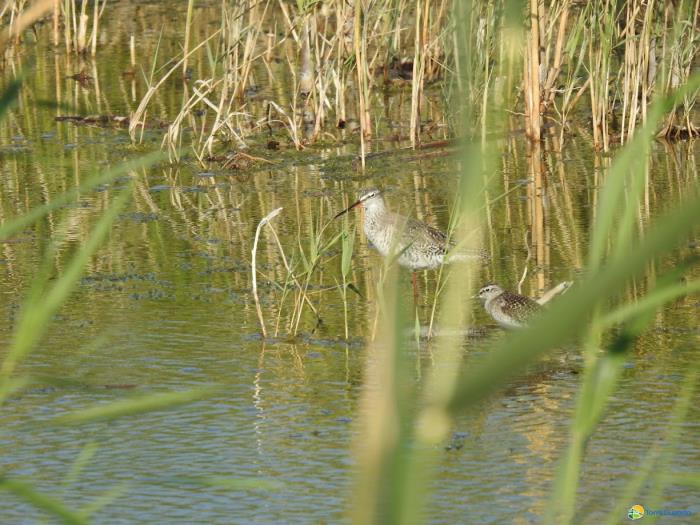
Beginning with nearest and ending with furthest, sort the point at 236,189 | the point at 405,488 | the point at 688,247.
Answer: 1. the point at 405,488
2. the point at 688,247
3. the point at 236,189

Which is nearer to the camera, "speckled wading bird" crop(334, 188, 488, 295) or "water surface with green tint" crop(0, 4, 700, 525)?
"water surface with green tint" crop(0, 4, 700, 525)

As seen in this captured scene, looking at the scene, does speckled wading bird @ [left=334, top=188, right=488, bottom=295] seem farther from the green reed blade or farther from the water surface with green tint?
the green reed blade

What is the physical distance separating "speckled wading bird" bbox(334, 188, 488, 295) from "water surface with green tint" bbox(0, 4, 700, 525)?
7.7 inches

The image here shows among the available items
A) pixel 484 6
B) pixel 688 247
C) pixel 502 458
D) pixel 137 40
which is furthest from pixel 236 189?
pixel 137 40

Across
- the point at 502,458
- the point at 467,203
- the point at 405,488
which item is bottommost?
the point at 502,458

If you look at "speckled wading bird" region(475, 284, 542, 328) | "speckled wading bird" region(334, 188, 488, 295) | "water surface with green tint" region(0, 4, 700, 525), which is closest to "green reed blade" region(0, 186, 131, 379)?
"water surface with green tint" region(0, 4, 700, 525)

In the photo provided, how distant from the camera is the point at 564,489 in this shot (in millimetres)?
2377

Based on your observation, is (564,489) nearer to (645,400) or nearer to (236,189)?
(645,400)

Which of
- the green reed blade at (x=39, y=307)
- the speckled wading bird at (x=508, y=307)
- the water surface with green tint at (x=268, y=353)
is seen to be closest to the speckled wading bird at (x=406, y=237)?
the water surface with green tint at (x=268, y=353)

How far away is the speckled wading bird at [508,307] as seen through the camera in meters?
6.13

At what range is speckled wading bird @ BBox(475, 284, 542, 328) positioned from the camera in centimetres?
613

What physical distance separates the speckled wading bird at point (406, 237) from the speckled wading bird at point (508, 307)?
1.60ft

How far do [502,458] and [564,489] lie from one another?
2.26 m

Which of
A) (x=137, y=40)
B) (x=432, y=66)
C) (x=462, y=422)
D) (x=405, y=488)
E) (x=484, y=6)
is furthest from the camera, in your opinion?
(x=137, y=40)
